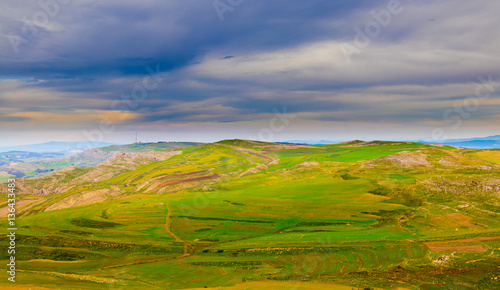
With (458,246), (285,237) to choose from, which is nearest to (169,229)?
(285,237)

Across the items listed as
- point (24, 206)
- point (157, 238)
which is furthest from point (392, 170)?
point (24, 206)

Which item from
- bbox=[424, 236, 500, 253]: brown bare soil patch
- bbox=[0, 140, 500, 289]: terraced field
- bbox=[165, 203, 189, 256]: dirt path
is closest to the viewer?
bbox=[0, 140, 500, 289]: terraced field

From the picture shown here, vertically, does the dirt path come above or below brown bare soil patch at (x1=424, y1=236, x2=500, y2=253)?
below

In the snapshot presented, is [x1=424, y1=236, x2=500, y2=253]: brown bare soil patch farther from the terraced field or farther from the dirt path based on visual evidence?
the dirt path

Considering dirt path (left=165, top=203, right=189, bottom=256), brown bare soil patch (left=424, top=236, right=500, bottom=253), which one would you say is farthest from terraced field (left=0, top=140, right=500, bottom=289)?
dirt path (left=165, top=203, right=189, bottom=256)

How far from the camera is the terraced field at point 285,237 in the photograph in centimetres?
4556

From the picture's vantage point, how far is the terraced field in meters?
45.6

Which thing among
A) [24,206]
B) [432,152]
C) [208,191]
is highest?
[432,152]

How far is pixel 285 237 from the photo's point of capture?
70000 mm

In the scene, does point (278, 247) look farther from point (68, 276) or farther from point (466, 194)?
point (466, 194)

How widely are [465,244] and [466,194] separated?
51.5 meters

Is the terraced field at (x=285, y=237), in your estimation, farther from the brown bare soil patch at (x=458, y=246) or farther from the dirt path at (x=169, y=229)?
the dirt path at (x=169, y=229)

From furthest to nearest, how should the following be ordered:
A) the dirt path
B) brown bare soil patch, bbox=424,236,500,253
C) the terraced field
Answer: the dirt path
brown bare soil patch, bbox=424,236,500,253
the terraced field

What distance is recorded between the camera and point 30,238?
74375 mm
